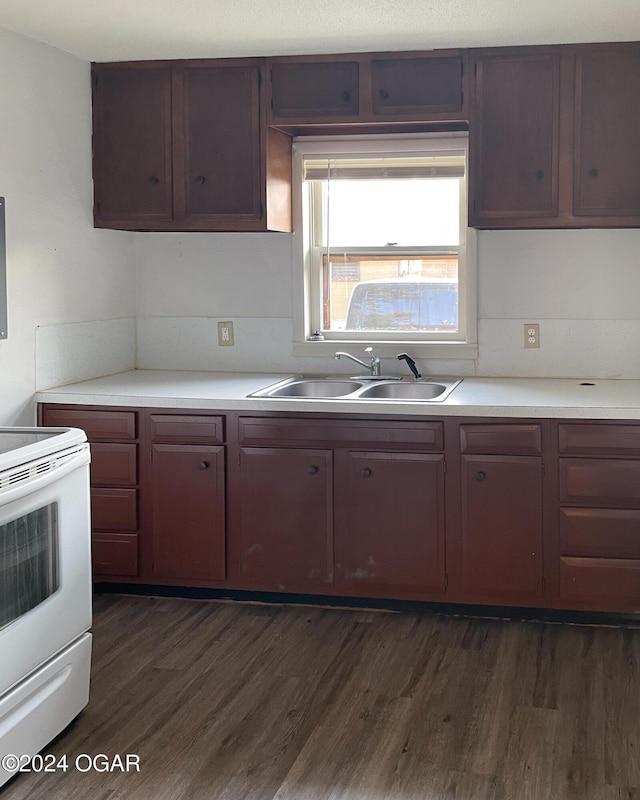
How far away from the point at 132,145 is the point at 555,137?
5.58ft

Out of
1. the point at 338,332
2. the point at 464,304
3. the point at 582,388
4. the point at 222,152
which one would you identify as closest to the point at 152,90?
the point at 222,152

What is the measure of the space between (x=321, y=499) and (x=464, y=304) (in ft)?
3.76

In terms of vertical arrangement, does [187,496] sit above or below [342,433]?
below

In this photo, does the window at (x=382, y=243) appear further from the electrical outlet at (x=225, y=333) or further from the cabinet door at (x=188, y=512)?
the cabinet door at (x=188, y=512)

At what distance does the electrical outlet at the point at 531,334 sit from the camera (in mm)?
4219

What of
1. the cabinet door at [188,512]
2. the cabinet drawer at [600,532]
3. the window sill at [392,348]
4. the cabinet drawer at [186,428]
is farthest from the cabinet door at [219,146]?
the cabinet drawer at [600,532]

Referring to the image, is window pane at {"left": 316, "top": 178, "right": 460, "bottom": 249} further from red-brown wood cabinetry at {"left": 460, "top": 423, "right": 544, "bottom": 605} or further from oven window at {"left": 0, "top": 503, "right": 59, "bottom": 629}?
oven window at {"left": 0, "top": 503, "right": 59, "bottom": 629}

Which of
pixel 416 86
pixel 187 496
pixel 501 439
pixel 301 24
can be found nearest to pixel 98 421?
pixel 187 496

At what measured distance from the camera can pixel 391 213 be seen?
4.40 meters

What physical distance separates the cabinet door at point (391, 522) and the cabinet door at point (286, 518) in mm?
65

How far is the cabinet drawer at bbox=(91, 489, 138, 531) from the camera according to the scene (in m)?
3.93

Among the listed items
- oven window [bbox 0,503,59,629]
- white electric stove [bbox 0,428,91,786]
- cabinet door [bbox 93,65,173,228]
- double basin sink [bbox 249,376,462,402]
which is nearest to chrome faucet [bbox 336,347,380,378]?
double basin sink [bbox 249,376,462,402]

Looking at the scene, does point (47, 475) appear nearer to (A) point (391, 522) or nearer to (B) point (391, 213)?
(A) point (391, 522)

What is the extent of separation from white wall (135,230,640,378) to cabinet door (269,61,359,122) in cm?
63
